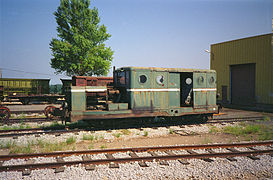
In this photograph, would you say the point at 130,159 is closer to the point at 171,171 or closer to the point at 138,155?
the point at 138,155

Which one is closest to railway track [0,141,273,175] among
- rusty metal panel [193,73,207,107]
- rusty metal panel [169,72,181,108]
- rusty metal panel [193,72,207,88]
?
rusty metal panel [169,72,181,108]

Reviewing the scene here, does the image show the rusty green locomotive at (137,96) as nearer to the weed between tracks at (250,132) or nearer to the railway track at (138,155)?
the weed between tracks at (250,132)

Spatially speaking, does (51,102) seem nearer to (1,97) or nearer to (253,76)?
(1,97)

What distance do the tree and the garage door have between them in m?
16.2

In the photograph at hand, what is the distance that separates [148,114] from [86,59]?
17.1 m

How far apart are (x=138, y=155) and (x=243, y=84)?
20.1 meters

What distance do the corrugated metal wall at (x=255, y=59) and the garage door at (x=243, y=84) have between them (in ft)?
1.81

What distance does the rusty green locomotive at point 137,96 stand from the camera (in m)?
9.12

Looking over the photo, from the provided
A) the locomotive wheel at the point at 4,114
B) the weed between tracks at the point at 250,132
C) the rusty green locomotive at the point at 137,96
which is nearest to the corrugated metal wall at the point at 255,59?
the weed between tracks at the point at 250,132

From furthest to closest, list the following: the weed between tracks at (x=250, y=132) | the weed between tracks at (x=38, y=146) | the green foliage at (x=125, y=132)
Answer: the green foliage at (x=125, y=132) < the weed between tracks at (x=250, y=132) < the weed between tracks at (x=38, y=146)

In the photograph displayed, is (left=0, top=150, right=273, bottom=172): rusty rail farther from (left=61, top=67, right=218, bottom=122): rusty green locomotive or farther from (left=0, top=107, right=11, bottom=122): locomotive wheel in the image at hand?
(left=0, top=107, right=11, bottom=122): locomotive wheel

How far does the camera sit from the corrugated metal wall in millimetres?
19438

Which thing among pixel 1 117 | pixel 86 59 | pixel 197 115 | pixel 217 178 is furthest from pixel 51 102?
pixel 217 178

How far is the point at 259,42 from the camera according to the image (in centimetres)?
2016
